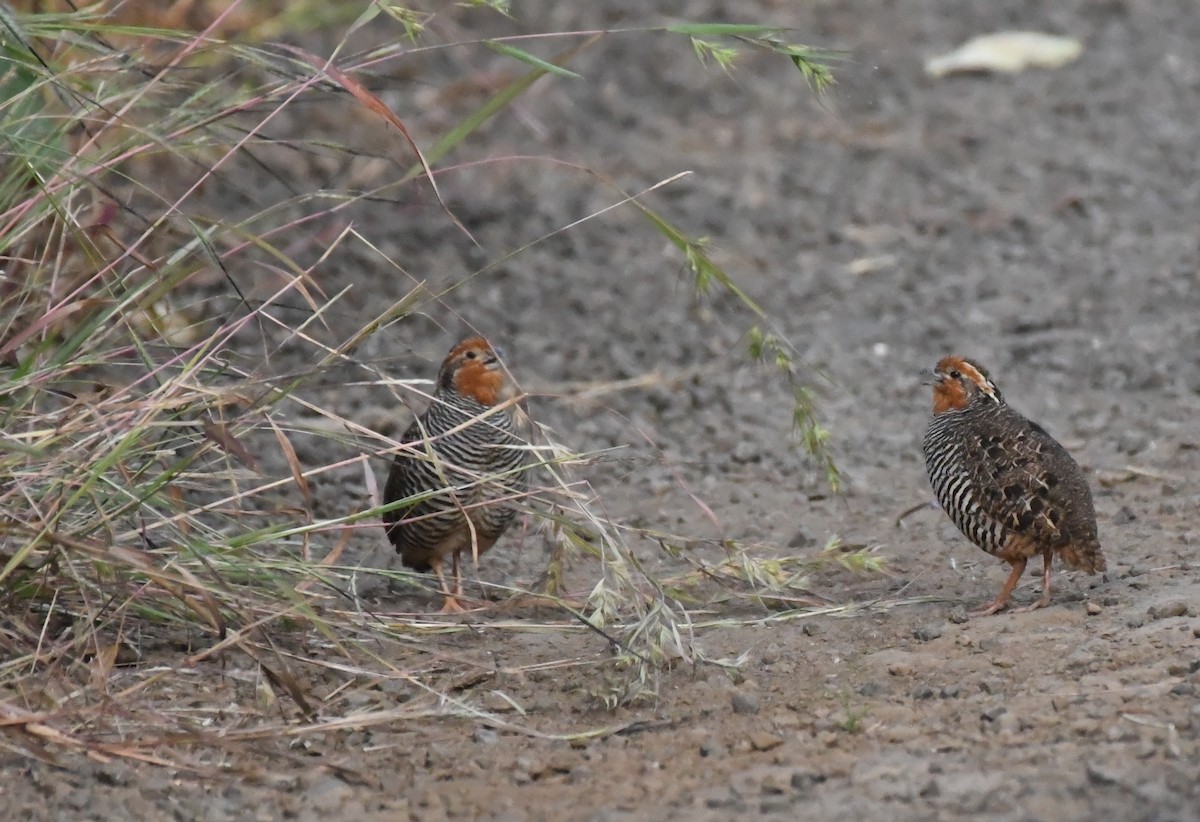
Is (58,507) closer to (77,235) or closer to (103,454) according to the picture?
(103,454)

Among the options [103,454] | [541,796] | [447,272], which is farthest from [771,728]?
[447,272]

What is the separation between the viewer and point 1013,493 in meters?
5.25

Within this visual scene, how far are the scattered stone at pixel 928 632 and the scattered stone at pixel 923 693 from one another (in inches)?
17.5

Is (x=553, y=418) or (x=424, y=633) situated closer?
(x=424, y=633)

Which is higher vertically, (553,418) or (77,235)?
(77,235)

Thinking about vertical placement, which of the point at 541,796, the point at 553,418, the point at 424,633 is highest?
the point at 541,796

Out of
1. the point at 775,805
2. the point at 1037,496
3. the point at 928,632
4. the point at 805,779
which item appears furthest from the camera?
the point at 1037,496

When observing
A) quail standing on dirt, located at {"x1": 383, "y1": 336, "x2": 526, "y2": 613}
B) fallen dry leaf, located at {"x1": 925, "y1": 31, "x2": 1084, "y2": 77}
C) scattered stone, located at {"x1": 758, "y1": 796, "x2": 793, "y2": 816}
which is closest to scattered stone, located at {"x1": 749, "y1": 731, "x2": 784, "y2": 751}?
scattered stone, located at {"x1": 758, "y1": 796, "x2": 793, "y2": 816}

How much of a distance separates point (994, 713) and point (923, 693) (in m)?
0.30

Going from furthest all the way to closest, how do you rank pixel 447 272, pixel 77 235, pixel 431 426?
pixel 447 272 → pixel 431 426 → pixel 77 235

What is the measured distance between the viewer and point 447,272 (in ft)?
29.5

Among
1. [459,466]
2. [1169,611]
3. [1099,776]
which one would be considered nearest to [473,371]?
[459,466]

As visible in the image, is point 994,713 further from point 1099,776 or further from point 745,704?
point 745,704

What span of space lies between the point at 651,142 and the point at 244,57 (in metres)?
6.61
